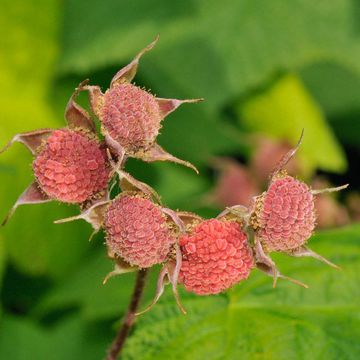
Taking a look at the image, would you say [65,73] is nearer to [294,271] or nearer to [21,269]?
[21,269]

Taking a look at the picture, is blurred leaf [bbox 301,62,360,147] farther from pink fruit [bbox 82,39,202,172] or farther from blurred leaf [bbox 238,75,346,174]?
pink fruit [bbox 82,39,202,172]

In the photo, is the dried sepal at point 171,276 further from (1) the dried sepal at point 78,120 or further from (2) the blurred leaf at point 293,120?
(2) the blurred leaf at point 293,120

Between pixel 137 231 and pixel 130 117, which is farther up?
pixel 130 117

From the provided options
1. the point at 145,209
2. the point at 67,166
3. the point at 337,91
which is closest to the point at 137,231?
the point at 145,209

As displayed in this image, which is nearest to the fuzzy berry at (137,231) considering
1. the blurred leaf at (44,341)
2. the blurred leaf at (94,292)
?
the blurred leaf at (94,292)

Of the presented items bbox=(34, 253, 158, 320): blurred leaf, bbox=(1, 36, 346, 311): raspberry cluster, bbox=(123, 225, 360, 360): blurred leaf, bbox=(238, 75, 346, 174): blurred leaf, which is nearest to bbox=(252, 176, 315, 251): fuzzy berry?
bbox=(1, 36, 346, 311): raspberry cluster

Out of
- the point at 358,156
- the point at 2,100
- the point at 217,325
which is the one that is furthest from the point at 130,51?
the point at 217,325

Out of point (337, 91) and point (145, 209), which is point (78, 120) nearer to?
point (145, 209)

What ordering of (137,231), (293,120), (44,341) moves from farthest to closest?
(293,120) → (44,341) → (137,231)
